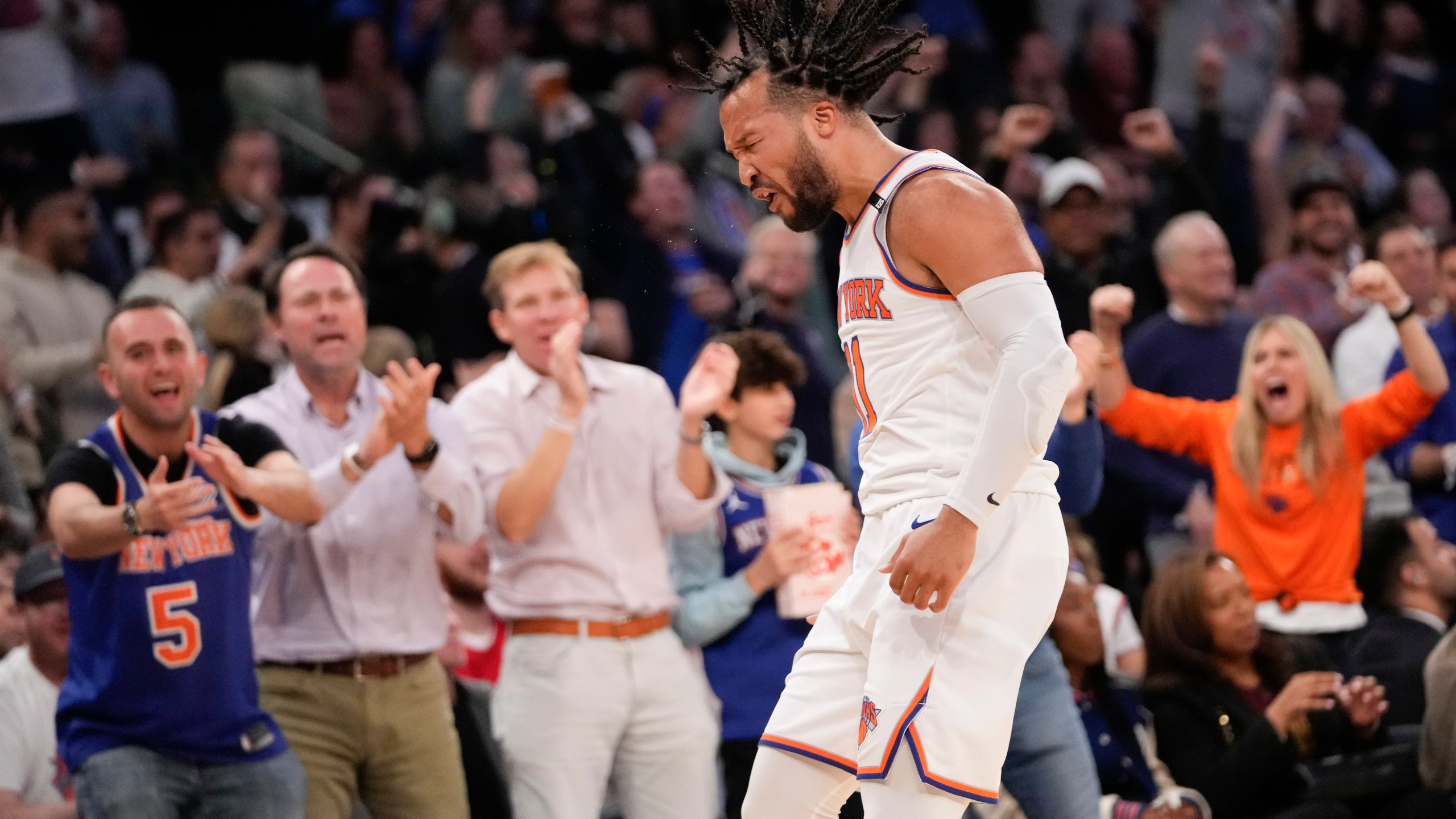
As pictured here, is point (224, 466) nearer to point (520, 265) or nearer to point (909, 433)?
point (520, 265)

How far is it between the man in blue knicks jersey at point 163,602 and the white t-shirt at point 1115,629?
2794 mm

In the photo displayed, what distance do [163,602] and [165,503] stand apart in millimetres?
389

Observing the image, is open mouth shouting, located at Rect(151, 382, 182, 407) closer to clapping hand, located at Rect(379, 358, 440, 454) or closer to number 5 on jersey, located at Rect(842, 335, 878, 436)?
clapping hand, located at Rect(379, 358, 440, 454)

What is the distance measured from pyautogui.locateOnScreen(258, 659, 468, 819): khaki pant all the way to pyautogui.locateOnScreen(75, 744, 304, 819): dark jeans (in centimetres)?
22

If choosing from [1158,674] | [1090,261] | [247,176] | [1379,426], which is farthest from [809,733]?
[247,176]

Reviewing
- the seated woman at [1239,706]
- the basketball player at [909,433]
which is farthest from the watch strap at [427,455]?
the seated woman at [1239,706]

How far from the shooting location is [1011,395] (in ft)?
9.84

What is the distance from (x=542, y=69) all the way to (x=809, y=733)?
6188mm

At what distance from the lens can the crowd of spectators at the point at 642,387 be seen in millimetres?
4742

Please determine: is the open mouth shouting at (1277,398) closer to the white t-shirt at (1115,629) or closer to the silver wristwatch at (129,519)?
the white t-shirt at (1115,629)

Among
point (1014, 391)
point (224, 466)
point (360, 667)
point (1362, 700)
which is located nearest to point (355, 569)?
point (360, 667)

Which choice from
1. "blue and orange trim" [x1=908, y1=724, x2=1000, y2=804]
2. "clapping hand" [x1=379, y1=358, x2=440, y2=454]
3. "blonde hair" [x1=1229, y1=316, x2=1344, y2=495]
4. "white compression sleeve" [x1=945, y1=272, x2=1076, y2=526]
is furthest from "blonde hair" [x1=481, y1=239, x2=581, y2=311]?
"blonde hair" [x1=1229, y1=316, x2=1344, y2=495]

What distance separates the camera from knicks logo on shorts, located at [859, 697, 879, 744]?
3.09 metres

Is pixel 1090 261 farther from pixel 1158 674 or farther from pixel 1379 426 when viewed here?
pixel 1158 674
